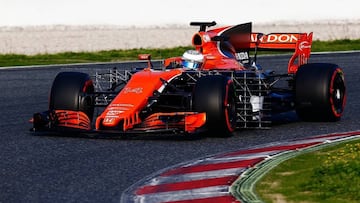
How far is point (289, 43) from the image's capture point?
15852mm

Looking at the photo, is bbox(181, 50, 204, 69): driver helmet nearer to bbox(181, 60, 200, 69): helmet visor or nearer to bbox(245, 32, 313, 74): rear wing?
bbox(181, 60, 200, 69): helmet visor

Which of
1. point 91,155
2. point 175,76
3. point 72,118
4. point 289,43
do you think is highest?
point 289,43

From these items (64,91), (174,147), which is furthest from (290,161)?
(64,91)

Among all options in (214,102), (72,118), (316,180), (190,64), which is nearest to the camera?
(316,180)

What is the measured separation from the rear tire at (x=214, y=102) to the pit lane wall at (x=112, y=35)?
56.1ft

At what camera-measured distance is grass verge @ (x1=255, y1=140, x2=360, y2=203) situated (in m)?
8.72

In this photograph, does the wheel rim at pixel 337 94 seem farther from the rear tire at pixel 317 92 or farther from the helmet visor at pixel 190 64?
the helmet visor at pixel 190 64

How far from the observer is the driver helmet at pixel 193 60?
14469mm

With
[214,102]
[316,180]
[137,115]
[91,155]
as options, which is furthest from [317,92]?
[316,180]

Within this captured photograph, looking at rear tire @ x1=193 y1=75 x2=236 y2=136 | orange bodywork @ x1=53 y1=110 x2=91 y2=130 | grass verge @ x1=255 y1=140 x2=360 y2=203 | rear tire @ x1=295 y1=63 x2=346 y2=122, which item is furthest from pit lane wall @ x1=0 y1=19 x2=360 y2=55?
grass verge @ x1=255 y1=140 x2=360 y2=203

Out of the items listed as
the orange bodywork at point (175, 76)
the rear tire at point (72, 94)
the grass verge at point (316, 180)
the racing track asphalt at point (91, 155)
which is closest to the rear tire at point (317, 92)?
the racing track asphalt at point (91, 155)

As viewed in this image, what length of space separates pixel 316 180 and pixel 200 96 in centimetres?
372

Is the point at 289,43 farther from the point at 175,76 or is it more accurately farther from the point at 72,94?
the point at 72,94

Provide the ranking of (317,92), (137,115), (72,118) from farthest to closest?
(317,92) → (72,118) → (137,115)
